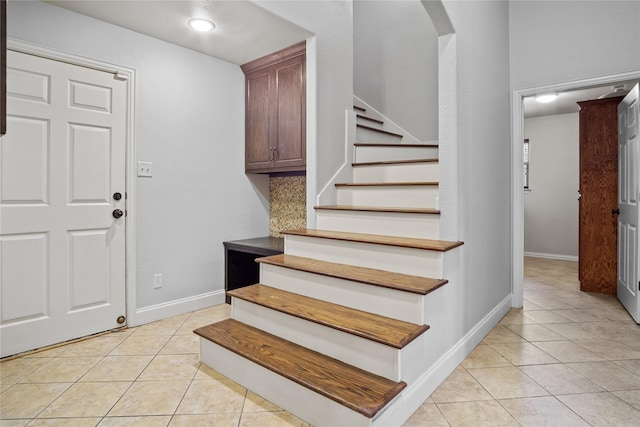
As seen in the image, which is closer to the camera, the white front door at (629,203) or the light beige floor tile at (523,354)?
the light beige floor tile at (523,354)

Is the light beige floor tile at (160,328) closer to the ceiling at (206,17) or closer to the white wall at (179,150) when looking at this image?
the white wall at (179,150)

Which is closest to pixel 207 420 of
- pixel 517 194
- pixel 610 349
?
pixel 610 349

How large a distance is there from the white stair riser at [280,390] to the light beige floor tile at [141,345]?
1.56ft

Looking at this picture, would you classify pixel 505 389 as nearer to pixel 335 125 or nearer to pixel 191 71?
pixel 335 125

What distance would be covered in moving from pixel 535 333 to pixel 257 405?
2.07 m

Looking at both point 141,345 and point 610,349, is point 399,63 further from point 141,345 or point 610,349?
point 141,345

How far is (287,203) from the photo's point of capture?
3650 millimetres

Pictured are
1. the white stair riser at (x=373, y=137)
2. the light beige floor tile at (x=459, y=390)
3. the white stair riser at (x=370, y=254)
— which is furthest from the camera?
the white stair riser at (x=373, y=137)

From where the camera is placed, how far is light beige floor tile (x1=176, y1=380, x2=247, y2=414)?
1.69 metres

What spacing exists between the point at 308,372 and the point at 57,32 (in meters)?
2.63

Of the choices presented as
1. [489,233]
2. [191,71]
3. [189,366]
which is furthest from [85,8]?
[489,233]

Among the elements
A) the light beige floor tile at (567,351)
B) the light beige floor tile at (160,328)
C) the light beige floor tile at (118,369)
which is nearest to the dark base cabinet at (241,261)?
the light beige floor tile at (160,328)

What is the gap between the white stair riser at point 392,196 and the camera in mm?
2414

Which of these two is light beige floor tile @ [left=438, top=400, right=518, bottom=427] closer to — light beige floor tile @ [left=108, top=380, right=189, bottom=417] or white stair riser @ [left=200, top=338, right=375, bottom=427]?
white stair riser @ [left=200, top=338, right=375, bottom=427]
